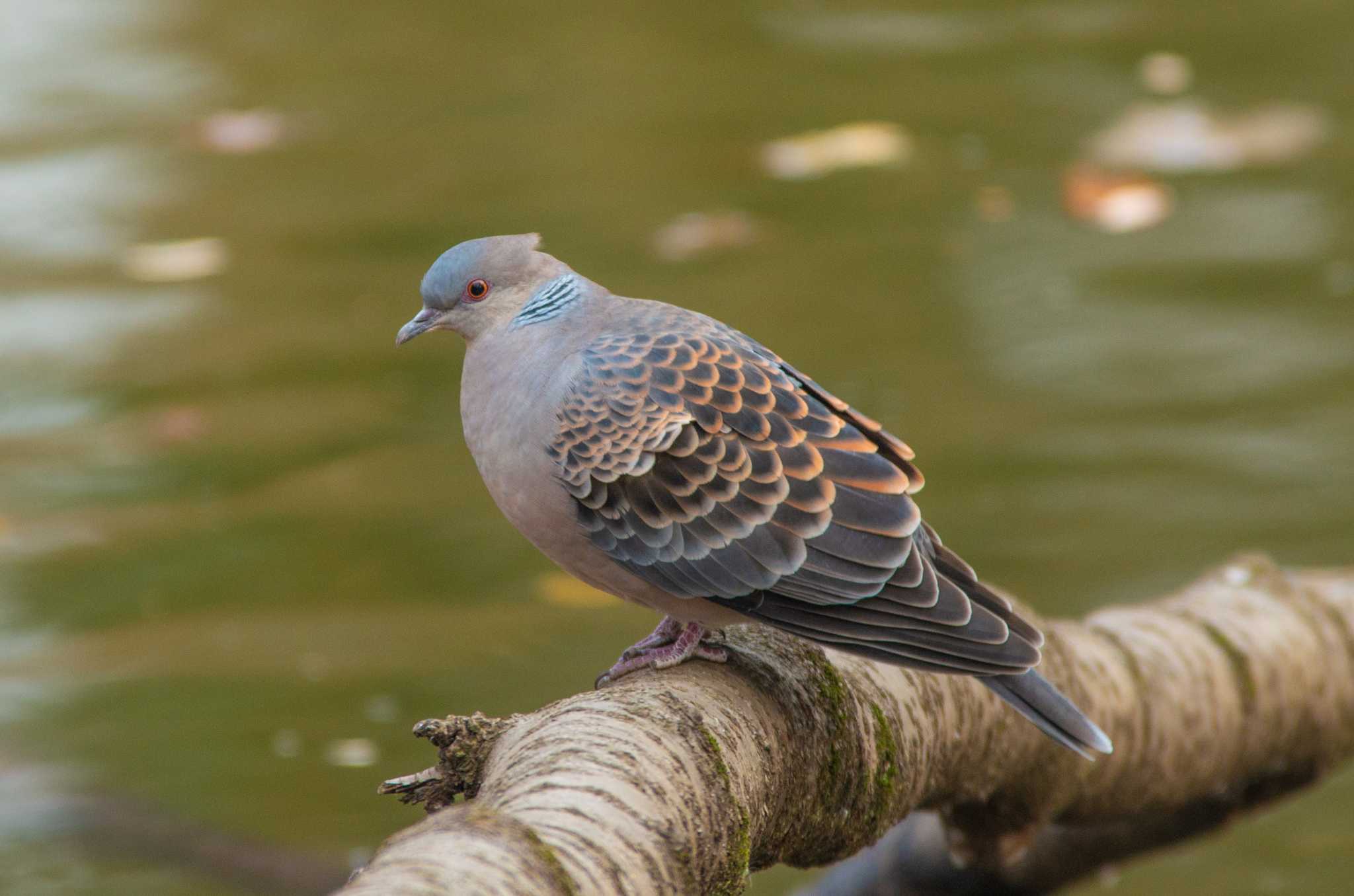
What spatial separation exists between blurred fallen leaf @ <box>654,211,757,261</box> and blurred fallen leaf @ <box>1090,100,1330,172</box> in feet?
5.58

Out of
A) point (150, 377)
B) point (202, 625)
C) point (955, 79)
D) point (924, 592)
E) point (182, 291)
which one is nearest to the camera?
point (924, 592)

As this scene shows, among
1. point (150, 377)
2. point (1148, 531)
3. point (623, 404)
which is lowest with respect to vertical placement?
point (623, 404)

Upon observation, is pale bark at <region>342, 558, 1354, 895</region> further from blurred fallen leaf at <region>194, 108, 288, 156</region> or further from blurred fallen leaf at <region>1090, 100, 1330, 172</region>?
blurred fallen leaf at <region>194, 108, 288, 156</region>

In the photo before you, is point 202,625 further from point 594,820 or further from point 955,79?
point 955,79

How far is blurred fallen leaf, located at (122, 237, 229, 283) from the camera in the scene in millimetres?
6699

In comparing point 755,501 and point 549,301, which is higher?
point 549,301

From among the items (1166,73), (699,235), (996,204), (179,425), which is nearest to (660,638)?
(179,425)

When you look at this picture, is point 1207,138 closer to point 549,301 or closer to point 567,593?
point 567,593

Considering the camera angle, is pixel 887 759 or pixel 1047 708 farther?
pixel 887 759

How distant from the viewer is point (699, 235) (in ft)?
21.6

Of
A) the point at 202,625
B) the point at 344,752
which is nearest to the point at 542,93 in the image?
the point at 202,625

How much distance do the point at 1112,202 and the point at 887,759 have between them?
15.9 feet

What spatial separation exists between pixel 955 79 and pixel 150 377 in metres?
4.00

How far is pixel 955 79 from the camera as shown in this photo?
7.56 metres
